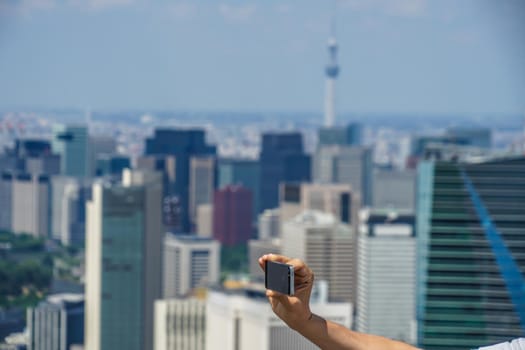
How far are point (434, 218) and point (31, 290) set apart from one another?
306 cm

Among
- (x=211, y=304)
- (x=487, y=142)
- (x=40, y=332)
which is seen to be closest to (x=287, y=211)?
(x=487, y=142)

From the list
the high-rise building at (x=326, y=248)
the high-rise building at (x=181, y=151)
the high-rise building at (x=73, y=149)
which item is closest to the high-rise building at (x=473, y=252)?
the high-rise building at (x=326, y=248)

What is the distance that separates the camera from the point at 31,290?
1155cm

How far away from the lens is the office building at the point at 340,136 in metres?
21.1

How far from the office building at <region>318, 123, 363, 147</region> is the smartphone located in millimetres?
20097

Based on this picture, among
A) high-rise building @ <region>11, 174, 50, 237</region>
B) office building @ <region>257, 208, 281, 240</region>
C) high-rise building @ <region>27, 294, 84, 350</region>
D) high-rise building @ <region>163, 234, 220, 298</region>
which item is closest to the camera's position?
high-rise building @ <region>27, 294, 84, 350</region>

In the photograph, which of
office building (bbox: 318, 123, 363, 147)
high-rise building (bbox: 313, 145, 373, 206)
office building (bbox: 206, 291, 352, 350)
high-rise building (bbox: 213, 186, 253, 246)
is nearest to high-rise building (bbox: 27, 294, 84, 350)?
office building (bbox: 206, 291, 352, 350)

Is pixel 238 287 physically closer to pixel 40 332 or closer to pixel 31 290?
pixel 31 290

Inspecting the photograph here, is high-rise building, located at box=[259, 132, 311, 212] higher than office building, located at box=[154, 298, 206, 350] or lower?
higher

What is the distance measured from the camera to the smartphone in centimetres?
73

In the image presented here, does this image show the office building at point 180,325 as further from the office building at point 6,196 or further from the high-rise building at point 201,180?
the high-rise building at point 201,180

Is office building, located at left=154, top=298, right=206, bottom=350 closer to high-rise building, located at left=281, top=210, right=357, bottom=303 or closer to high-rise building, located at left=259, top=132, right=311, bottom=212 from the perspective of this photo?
high-rise building, located at left=281, top=210, right=357, bottom=303

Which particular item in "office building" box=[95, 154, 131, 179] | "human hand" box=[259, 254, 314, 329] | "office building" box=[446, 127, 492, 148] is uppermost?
"human hand" box=[259, 254, 314, 329]

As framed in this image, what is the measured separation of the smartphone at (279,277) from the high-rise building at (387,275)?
10903 mm
